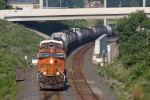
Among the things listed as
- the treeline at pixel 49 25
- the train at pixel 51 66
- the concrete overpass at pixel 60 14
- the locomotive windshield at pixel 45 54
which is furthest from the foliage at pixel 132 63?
the treeline at pixel 49 25

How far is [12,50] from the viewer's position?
5466 centimetres

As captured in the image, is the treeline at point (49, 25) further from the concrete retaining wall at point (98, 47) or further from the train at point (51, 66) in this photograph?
the train at point (51, 66)

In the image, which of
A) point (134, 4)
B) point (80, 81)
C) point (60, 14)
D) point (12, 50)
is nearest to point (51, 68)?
point (80, 81)

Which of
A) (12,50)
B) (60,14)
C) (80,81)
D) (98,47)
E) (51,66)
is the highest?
(60,14)

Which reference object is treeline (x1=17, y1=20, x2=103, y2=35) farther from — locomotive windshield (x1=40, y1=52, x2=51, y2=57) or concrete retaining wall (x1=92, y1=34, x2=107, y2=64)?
locomotive windshield (x1=40, y1=52, x2=51, y2=57)

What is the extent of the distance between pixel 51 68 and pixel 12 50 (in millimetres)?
20697

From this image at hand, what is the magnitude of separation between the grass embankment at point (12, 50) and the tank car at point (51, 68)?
2201mm

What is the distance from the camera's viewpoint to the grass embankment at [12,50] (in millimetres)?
36228

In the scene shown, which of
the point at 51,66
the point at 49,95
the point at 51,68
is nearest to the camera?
the point at 49,95

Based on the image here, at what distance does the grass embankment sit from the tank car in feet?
7.22

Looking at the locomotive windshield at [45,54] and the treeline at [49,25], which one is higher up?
the locomotive windshield at [45,54]

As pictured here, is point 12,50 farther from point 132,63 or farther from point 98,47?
point 132,63

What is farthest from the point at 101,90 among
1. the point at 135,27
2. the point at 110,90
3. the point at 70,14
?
the point at 70,14

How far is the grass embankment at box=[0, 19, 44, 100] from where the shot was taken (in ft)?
119
